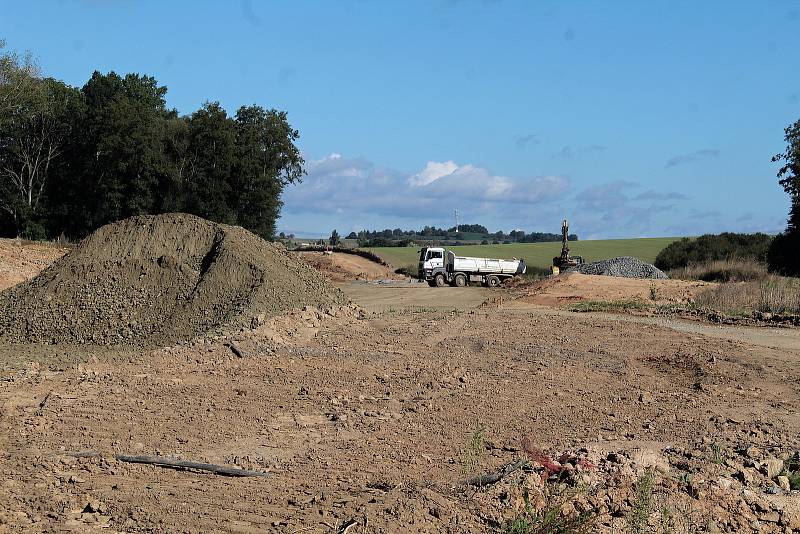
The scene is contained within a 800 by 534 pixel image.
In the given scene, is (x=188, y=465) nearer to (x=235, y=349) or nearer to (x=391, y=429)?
(x=391, y=429)

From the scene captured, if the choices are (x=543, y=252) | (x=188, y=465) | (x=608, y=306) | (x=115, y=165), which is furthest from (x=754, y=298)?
(x=543, y=252)

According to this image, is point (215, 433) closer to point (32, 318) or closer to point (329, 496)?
point (329, 496)

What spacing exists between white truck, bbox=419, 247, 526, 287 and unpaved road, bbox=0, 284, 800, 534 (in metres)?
23.4

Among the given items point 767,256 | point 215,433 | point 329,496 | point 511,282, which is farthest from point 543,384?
point 767,256

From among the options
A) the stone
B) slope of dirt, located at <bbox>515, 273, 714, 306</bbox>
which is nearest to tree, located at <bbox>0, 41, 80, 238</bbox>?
slope of dirt, located at <bbox>515, 273, 714, 306</bbox>

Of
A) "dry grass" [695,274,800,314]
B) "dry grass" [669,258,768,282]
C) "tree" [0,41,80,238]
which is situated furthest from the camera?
"tree" [0,41,80,238]

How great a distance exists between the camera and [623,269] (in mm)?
44906

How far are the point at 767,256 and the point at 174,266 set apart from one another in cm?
4150

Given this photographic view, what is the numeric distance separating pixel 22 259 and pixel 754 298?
27368mm

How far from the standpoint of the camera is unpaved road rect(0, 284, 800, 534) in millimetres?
8023

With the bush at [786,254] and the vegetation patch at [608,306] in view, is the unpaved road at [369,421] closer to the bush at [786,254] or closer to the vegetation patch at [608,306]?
the vegetation patch at [608,306]

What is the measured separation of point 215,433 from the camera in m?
10.8

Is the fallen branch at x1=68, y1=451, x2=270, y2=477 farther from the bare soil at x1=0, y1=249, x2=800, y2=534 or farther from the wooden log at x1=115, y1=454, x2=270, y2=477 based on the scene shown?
the bare soil at x1=0, y1=249, x2=800, y2=534

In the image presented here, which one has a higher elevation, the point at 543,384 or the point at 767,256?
the point at 767,256
